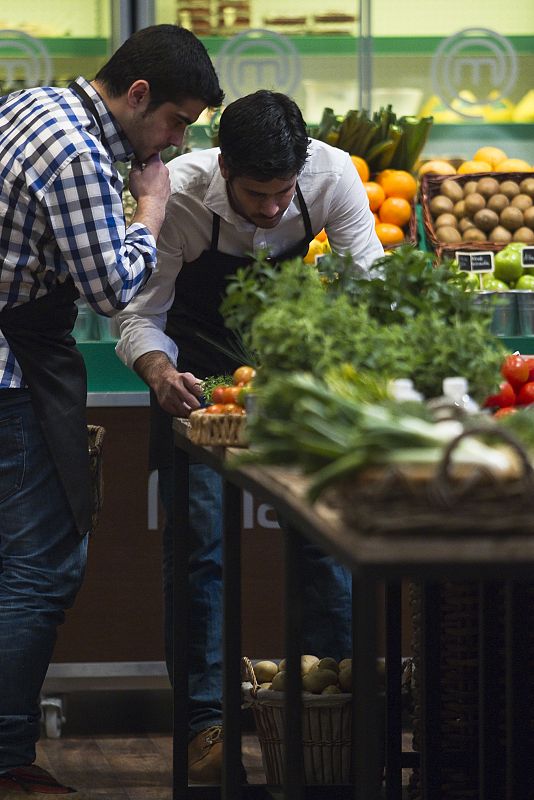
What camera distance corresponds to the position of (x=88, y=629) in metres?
4.06

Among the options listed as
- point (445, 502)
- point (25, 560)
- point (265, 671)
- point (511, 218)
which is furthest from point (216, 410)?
Result: point (511, 218)

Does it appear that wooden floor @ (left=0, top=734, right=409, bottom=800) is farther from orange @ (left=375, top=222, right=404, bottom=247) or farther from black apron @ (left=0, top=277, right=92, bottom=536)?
orange @ (left=375, top=222, right=404, bottom=247)

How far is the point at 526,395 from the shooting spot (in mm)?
2457

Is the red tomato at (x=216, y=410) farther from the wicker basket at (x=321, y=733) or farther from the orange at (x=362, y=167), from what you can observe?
the orange at (x=362, y=167)

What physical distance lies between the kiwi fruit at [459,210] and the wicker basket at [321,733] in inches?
86.2

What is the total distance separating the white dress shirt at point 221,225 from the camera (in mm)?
3279

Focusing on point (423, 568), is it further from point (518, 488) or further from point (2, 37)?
point (2, 37)

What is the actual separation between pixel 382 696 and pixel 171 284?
116 cm

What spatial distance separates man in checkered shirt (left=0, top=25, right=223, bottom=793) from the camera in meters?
2.76

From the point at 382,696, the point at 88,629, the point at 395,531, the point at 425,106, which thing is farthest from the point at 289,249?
the point at 425,106

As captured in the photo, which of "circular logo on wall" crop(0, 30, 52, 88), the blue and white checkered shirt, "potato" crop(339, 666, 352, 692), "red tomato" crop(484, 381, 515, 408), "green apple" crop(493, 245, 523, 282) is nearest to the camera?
"red tomato" crop(484, 381, 515, 408)

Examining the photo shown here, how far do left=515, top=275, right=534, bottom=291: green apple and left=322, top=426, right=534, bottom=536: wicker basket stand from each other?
286 centimetres

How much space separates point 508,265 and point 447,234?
0.94ft

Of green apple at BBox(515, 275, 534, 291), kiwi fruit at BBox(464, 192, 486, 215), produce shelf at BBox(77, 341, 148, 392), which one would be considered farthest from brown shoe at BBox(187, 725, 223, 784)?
kiwi fruit at BBox(464, 192, 486, 215)
